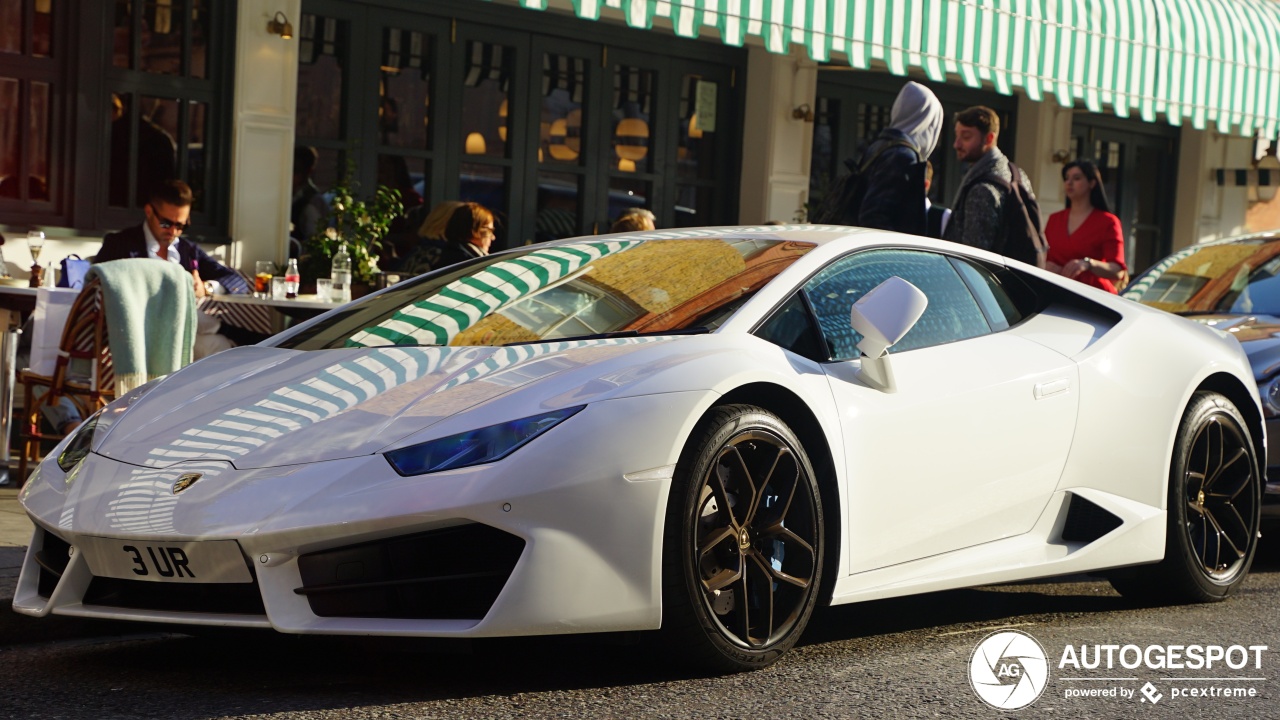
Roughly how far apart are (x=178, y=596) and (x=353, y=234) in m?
6.46

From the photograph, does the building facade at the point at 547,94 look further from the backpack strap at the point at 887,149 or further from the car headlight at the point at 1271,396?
the car headlight at the point at 1271,396

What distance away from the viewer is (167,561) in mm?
3863

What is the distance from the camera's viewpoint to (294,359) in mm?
4676

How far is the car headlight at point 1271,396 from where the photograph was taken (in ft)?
22.1

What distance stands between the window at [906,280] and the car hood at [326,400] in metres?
0.61

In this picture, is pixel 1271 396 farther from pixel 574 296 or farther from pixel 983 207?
pixel 574 296

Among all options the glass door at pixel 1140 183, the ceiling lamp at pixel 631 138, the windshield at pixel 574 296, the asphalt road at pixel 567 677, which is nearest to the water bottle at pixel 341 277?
the ceiling lamp at pixel 631 138

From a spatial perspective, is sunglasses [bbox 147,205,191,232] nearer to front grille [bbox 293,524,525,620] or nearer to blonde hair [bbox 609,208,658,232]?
blonde hair [bbox 609,208,658,232]

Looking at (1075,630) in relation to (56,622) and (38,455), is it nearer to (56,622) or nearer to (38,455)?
(56,622)

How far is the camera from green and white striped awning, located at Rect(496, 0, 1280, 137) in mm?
9891

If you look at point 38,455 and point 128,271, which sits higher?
point 128,271

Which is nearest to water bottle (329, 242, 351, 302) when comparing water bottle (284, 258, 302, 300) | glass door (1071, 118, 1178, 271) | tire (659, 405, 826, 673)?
water bottle (284, 258, 302, 300)

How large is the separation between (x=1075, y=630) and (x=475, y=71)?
736cm

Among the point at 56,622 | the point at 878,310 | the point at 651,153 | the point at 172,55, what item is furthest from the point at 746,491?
the point at 651,153
